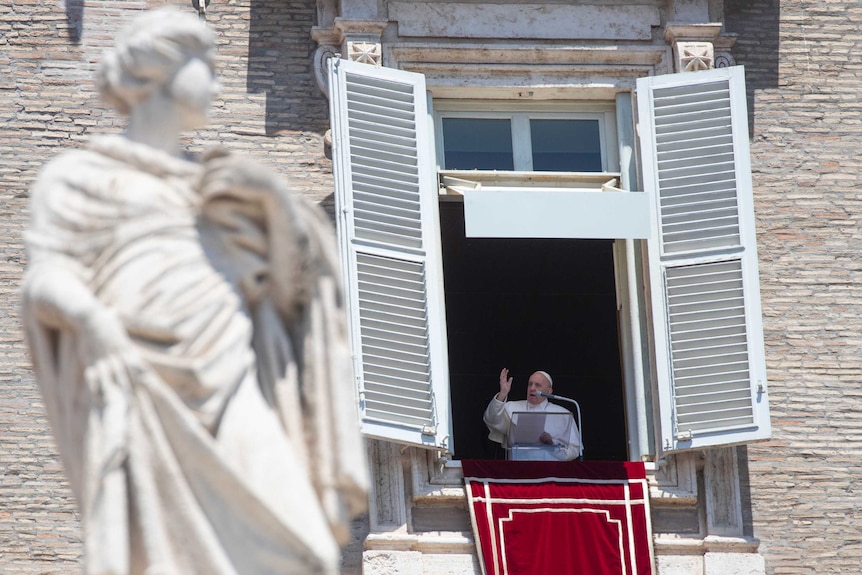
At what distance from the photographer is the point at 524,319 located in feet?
61.0

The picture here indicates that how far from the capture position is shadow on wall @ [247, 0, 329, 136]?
1388cm

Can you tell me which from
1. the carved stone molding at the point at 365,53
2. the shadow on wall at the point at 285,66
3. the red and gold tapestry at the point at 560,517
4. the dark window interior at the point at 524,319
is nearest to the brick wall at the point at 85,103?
the shadow on wall at the point at 285,66

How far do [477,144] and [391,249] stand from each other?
989mm

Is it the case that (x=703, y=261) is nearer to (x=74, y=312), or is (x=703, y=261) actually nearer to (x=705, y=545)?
(x=705, y=545)

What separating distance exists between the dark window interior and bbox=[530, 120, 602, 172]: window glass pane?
11.5 ft

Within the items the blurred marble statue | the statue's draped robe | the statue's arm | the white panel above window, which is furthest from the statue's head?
the white panel above window

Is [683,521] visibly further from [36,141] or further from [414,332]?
[36,141]

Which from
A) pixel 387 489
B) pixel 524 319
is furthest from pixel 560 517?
pixel 524 319

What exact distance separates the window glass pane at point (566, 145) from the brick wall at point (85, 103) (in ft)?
3.72

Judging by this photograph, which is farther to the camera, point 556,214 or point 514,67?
point 514,67

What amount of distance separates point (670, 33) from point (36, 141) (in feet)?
10.8

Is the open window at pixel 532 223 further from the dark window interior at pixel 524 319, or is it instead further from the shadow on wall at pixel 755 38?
the dark window interior at pixel 524 319

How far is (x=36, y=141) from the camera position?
44.5 ft

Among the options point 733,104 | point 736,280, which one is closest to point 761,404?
point 736,280
